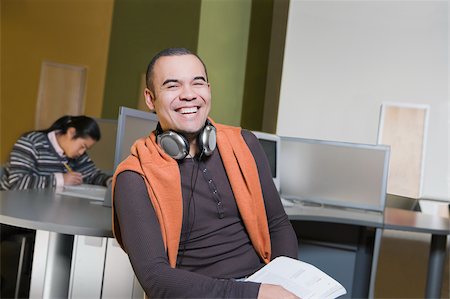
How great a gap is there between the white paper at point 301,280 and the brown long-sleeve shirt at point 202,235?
3.5 inches

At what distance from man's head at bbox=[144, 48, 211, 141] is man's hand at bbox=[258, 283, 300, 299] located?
42cm

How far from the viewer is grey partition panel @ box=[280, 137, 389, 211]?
9.73ft

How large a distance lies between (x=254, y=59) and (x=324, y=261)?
3499 millimetres

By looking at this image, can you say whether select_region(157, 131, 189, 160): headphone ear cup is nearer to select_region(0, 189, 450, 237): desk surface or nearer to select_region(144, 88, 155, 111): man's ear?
select_region(144, 88, 155, 111): man's ear

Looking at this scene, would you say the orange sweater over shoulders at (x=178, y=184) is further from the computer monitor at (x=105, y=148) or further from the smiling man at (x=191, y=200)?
the computer monitor at (x=105, y=148)

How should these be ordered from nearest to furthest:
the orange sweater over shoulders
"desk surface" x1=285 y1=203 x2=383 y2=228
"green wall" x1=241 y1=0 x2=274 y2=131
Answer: the orange sweater over shoulders < "desk surface" x1=285 y1=203 x2=383 y2=228 < "green wall" x1=241 y1=0 x2=274 y2=131

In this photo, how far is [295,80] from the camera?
407cm

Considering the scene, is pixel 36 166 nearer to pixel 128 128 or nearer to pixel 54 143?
pixel 54 143

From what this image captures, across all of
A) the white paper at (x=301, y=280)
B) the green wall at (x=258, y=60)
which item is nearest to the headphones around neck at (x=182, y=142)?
the white paper at (x=301, y=280)

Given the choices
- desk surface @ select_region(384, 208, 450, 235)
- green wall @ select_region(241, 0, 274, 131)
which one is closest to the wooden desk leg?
desk surface @ select_region(384, 208, 450, 235)

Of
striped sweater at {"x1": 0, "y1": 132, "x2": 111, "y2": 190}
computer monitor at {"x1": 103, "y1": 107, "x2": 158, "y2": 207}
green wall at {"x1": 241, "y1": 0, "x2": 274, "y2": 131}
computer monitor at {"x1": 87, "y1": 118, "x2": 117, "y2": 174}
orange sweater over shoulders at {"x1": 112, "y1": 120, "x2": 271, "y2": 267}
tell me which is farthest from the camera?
green wall at {"x1": 241, "y1": 0, "x2": 274, "y2": 131}

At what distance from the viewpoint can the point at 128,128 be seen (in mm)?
2160

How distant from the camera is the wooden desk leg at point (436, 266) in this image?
2744mm

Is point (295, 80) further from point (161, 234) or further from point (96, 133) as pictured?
point (161, 234)
